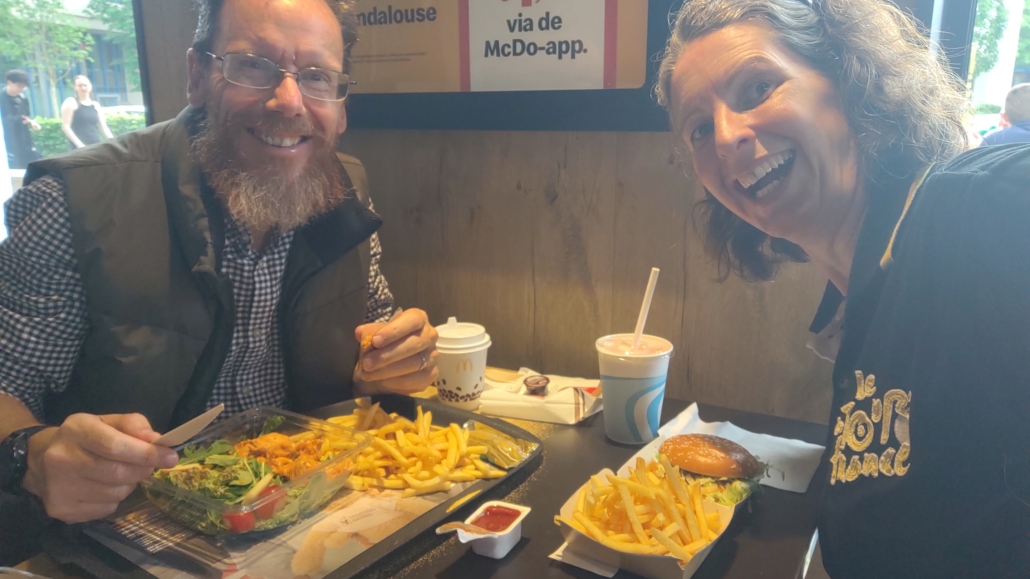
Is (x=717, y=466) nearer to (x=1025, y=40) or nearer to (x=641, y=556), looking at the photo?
(x=641, y=556)

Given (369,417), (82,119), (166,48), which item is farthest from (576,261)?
(82,119)

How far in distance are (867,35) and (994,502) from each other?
0.75 m

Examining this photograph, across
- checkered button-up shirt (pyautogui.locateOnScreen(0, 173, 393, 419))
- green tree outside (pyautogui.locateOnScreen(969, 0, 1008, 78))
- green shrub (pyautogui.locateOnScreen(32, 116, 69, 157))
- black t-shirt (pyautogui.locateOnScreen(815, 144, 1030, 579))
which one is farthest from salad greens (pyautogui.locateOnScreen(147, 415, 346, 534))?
green shrub (pyautogui.locateOnScreen(32, 116, 69, 157))

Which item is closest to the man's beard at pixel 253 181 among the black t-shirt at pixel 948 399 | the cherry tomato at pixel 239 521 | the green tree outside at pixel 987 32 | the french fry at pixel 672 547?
the cherry tomato at pixel 239 521

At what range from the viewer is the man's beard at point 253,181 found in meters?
1.41

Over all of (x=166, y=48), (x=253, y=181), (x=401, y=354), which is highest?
(x=166, y=48)

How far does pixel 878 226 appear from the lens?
1.04m

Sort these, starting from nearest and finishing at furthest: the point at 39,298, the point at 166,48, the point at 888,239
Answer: the point at 888,239 → the point at 39,298 → the point at 166,48

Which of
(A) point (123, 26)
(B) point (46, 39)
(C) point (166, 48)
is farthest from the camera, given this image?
(B) point (46, 39)

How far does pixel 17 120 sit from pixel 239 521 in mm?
2420

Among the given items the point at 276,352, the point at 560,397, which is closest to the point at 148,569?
the point at 276,352

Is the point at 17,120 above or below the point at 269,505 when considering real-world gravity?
above

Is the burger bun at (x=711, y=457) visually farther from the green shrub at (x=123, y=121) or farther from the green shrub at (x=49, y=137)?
the green shrub at (x=49, y=137)

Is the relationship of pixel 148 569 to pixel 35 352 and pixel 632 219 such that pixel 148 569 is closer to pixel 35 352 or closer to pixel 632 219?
pixel 35 352
